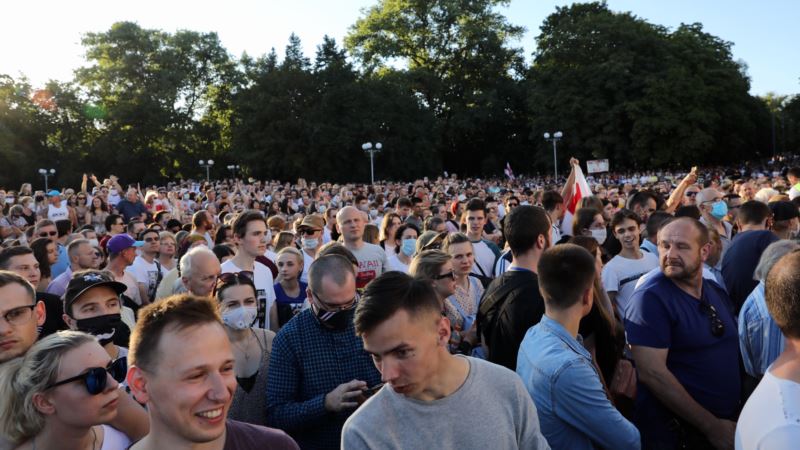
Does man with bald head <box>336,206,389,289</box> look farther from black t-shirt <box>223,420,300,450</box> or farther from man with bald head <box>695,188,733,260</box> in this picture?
black t-shirt <box>223,420,300,450</box>

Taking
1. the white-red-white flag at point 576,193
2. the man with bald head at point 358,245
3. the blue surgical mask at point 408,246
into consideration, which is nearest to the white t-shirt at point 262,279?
the man with bald head at point 358,245

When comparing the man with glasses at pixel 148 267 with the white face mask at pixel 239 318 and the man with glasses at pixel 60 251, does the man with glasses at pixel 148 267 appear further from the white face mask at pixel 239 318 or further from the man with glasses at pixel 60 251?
the white face mask at pixel 239 318

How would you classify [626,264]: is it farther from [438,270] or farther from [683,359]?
[683,359]

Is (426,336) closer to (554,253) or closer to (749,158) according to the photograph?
(554,253)

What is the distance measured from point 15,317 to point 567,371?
2921mm

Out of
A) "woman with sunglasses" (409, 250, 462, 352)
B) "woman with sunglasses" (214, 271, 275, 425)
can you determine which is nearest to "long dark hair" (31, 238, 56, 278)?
"woman with sunglasses" (214, 271, 275, 425)

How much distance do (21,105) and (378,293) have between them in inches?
2258

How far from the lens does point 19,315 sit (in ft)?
12.1

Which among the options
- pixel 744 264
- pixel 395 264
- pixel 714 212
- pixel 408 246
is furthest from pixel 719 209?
pixel 395 264

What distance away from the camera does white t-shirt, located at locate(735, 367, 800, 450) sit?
1.76m

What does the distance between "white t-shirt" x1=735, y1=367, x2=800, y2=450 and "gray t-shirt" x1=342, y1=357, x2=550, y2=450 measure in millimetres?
693

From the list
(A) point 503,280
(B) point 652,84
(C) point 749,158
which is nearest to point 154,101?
(B) point 652,84

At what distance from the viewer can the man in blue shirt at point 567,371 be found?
9.00ft

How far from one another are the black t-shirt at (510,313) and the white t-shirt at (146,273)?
468 centimetres
